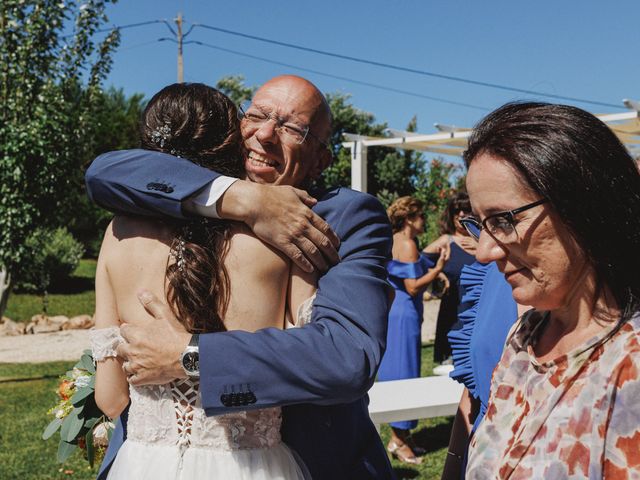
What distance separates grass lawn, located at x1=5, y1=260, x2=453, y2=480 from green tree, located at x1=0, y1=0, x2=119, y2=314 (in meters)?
1.49

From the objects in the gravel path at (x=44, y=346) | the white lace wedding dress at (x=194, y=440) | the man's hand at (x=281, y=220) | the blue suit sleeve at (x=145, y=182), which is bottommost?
the gravel path at (x=44, y=346)

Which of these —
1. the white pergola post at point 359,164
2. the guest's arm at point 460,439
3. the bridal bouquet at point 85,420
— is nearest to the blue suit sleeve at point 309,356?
the guest's arm at point 460,439

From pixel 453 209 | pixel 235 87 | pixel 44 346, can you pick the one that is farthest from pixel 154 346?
pixel 235 87

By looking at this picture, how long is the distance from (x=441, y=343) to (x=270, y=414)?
701 cm

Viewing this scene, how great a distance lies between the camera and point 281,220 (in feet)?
5.54

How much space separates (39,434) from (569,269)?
7.12 m

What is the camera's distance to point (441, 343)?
858 cm

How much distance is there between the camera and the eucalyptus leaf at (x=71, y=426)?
263 cm

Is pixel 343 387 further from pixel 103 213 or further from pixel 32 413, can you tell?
pixel 103 213

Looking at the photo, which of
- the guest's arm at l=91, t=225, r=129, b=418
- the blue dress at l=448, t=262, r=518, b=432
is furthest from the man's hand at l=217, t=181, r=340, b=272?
the blue dress at l=448, t=262, r=518, b=432

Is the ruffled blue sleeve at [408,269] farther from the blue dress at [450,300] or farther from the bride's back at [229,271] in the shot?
the bride's back at [229,271]

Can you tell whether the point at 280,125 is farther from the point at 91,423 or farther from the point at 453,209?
the point at 453,209

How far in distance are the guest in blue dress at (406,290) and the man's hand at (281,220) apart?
5.27 metres

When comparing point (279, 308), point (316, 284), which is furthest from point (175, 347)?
point (316, 284)
